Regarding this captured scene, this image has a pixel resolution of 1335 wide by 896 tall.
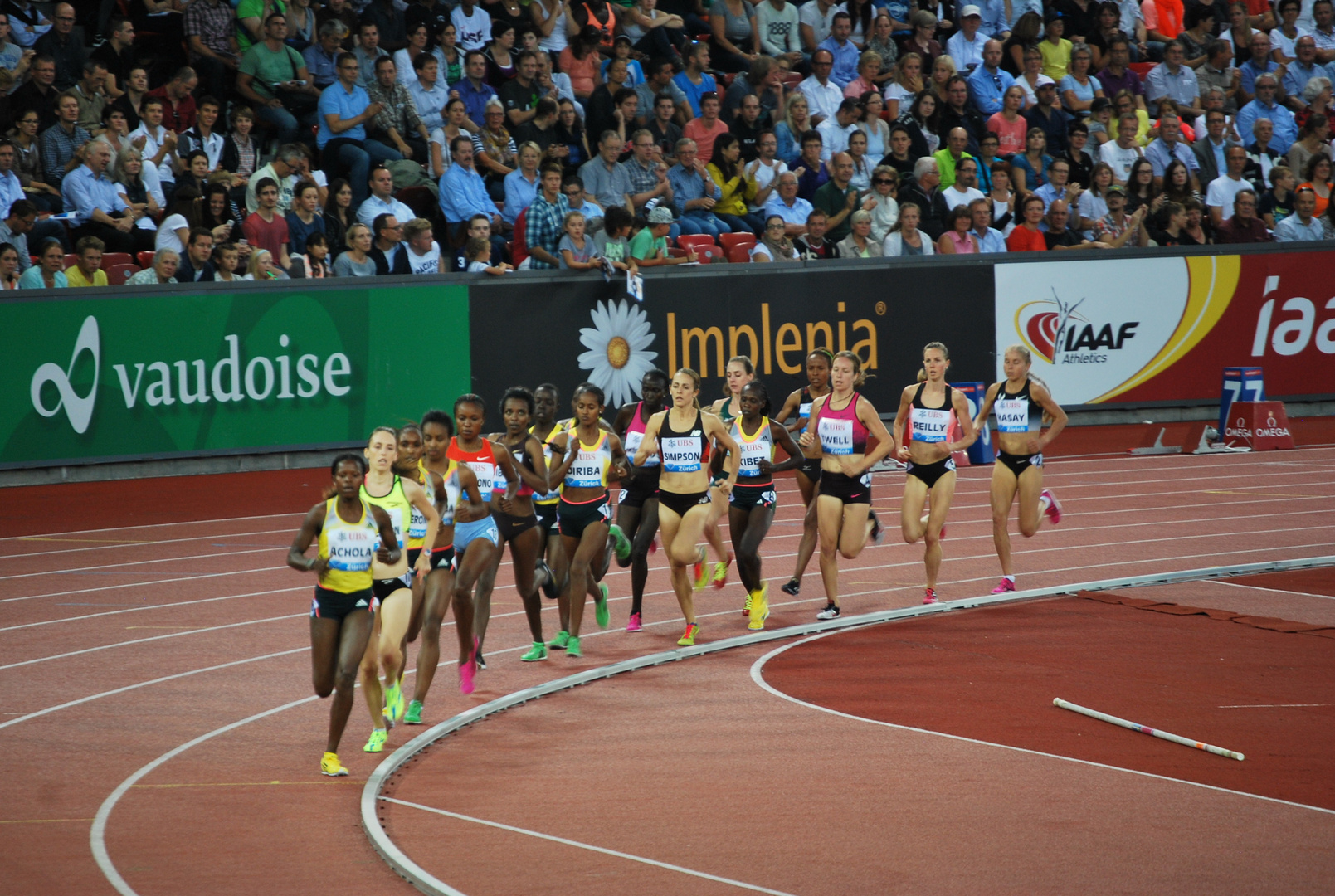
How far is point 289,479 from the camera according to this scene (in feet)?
59.7

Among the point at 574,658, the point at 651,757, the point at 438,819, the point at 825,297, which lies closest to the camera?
the point at 438,819

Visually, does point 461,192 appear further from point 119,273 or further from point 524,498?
point 524,498

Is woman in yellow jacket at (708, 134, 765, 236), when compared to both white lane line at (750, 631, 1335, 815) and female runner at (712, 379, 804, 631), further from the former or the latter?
white lane line at (750, 631, 1335, 815)

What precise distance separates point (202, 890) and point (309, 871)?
0.47 m

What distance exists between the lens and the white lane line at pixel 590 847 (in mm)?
6523

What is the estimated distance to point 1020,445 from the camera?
13.9 meters

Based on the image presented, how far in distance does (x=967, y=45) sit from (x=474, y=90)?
341 inches

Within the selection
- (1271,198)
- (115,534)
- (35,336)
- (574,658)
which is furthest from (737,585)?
(1271,198)

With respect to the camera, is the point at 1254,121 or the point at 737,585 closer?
the point at 737,585

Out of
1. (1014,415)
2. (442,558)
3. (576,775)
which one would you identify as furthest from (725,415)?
(576,775)

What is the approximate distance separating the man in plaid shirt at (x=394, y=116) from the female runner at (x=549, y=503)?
350 inches

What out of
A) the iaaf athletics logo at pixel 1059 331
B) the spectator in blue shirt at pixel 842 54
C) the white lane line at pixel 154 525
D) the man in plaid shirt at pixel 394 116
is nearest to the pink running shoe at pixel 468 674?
the white lane line at pixel 154 525

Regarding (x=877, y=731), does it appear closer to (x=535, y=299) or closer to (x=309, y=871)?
(x=309, y=871)

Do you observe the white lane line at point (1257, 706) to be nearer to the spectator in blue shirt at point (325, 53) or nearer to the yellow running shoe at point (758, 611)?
the yellow running shoe at point (758, 611)
